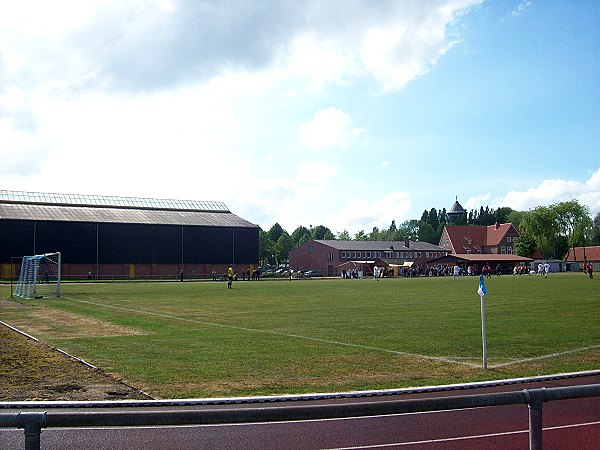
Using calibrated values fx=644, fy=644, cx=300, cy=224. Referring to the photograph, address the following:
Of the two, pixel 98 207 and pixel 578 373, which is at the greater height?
pixel 98 207

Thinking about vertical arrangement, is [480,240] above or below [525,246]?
above

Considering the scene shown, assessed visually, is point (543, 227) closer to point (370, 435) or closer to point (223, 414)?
point (370, 435)

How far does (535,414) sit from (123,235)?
87922 millimetres

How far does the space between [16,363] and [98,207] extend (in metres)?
82.7

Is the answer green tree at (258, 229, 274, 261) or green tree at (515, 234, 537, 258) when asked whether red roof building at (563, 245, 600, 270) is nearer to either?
green tree at (515, 234, 537, 258)

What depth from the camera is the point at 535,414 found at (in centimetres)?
379

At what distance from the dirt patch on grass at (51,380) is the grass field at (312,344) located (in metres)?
0.47

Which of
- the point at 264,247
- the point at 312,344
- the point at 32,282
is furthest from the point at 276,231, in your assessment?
the point at 312,344

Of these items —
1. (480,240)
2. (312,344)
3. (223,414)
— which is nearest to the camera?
(223,414)

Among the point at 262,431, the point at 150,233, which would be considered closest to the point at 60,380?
the point at 262,431

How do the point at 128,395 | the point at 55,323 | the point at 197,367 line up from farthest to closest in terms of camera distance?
1. the point at 55,323
2. the point at 197,367
3. the point at 128,395

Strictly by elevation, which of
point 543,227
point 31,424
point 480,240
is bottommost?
point 31,424

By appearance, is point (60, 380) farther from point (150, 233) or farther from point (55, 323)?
point (150, 233)

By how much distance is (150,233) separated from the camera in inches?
3546
